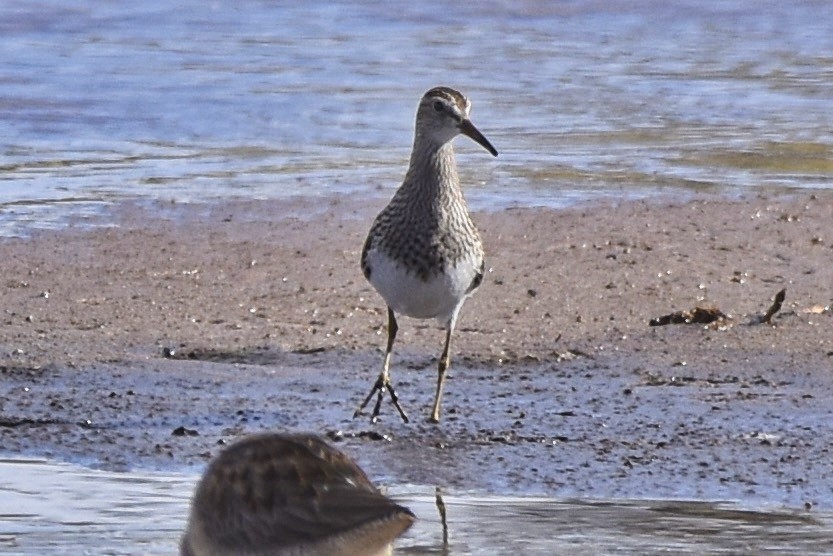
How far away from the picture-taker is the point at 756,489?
7109 mm

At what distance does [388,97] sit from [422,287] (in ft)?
26.6

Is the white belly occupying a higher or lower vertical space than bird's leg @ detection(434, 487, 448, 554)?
higher

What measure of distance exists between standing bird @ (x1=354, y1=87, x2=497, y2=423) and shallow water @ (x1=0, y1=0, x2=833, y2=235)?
363cm

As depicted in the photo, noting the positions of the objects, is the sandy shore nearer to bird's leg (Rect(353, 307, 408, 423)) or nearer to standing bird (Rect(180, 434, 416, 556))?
bird's leg (Rect(353, 307, 408, 423))

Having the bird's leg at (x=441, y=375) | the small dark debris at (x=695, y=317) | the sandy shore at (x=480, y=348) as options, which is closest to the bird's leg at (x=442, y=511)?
the sandy shore at (x=480, y=348)

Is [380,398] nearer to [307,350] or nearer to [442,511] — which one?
[307,350]

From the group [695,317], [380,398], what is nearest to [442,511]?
[380,398]

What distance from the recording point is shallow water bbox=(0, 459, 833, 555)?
256 inches

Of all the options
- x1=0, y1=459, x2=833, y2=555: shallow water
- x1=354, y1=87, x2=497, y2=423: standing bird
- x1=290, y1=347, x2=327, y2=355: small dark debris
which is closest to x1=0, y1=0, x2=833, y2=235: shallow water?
x1=290, y1=347, x2=327, y2=355: small dark debris

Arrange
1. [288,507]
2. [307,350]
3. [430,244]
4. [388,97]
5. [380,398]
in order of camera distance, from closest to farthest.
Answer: [288,507]
[380,398]
[430,244]
[307,350]
[388,97]

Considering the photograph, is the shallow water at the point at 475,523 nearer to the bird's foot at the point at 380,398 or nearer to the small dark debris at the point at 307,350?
the bird's foot at the point at 380,398

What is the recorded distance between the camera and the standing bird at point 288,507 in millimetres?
5156

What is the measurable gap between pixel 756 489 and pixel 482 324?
2820 millimetres

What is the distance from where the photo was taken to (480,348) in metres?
9.32
